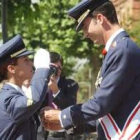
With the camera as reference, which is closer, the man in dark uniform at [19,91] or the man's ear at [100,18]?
the man's ear at [100,18]

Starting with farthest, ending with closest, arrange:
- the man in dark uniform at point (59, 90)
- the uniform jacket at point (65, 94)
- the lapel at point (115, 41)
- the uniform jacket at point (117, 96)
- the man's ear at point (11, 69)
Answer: the uniform jacket at point (65, 94), the man in dark uniform at point (59, 90), the man's ear at point (11, 69), the lapel at point (115, 41), the uniform jacket at point (117, 96)

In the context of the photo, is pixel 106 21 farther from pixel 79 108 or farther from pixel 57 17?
pixel 57 17

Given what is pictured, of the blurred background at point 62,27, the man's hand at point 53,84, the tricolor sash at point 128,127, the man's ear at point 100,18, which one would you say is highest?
the man's ear at point 100,18

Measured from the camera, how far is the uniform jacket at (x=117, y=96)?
314 centimetres

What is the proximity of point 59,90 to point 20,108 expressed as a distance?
2.00 m

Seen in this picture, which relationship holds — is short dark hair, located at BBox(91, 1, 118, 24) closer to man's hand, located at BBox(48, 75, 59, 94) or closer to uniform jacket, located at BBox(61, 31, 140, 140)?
uniform jacket, located at BBox(61, 31, 140, 140)

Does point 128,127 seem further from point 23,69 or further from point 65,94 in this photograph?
point 65,94

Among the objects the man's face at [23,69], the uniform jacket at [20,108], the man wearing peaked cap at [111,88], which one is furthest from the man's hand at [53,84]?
the man wearing peaked cap at [111,88]

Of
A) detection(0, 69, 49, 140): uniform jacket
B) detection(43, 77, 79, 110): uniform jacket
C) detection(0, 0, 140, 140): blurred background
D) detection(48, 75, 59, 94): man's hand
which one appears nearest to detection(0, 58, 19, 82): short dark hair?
detection(0, 69, 49, 140): uniform jacket

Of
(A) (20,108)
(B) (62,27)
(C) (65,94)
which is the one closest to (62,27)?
(B) (62,27)

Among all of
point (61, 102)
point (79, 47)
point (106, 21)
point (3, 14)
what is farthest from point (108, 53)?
point (79, 47)

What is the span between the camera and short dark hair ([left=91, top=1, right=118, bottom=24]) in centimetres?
332

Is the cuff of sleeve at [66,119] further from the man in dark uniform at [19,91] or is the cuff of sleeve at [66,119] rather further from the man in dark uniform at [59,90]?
the man in dark uniform at [59,90]

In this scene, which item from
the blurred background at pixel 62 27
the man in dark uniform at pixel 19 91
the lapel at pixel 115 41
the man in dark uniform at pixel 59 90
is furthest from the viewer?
the blurred background at pixel 62 27
